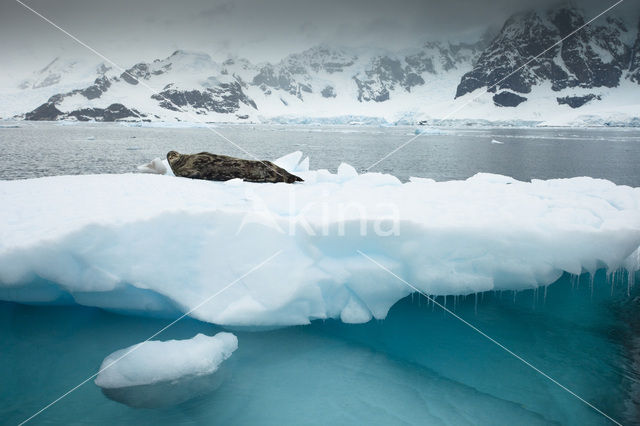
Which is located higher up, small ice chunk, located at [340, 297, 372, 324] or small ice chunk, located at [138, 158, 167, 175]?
small ice chunk, located at [138, 158, 167, 175]

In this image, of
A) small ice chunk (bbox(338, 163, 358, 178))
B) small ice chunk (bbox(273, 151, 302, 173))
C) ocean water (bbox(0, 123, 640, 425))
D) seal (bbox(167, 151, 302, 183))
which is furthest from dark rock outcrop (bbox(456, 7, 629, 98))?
ocean water (bbox(0, 123, 640, 425))

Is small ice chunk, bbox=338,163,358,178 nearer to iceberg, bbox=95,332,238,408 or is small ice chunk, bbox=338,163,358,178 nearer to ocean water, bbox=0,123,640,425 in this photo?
ocean water, bbox=0,123,640,425

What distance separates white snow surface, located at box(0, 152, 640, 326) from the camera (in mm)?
4023

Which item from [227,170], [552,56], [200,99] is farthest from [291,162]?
[200,99]

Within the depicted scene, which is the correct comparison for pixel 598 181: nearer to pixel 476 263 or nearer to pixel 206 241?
pixel 476 263

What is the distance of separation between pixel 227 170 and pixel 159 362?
17.1ft

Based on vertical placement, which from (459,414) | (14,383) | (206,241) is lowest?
(459,414)

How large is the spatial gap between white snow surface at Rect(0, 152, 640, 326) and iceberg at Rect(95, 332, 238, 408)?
0.41 metres

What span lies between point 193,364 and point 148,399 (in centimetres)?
41

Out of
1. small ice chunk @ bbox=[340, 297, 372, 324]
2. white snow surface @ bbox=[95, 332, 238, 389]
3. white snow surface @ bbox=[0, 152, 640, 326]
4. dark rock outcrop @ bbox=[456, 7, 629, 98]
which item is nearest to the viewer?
white snow surface @ bbox=[95, 332, 238, 389]

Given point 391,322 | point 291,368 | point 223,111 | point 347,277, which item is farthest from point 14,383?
point 223,111

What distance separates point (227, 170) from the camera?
8289 mm

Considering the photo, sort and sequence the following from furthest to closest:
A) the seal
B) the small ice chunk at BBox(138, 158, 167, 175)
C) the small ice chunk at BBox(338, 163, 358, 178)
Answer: the small ice chunk at BBox(138, 158, 167, 175) → the small ice chunk at BBox(338, 163, 358, 178) → the seal

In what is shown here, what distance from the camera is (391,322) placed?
472 centimetres
